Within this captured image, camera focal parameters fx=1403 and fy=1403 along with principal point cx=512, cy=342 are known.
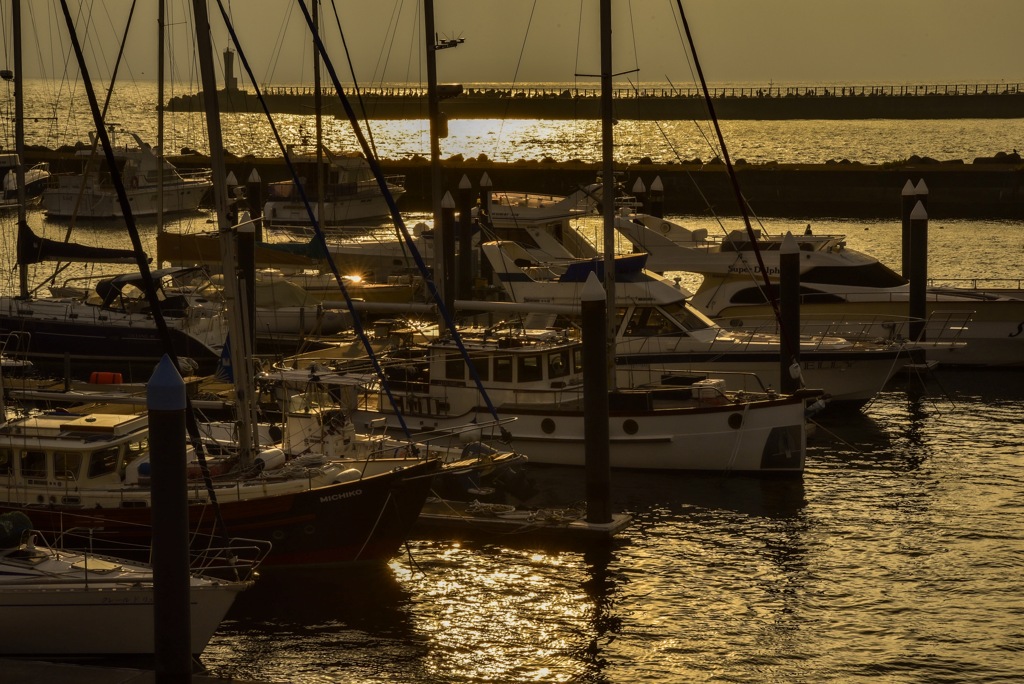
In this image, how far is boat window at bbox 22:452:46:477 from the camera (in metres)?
17.4

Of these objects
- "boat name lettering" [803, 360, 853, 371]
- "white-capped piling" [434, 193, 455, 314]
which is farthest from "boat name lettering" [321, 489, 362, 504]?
"white-capped piling" [434, 193, 455, 314]

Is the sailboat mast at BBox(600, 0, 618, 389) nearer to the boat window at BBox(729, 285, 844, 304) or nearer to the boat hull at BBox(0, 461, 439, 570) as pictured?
the boat hull at BBox(0, 461, 439, 570)

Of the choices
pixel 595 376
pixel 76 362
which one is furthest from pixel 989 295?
pixel 76 362

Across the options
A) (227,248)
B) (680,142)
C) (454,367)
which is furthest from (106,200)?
(680,142)

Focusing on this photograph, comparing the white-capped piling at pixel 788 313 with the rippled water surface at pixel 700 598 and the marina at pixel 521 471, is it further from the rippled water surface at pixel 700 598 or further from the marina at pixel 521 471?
the rippled water surface at pixel 700 598

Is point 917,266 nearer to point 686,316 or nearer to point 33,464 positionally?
point 686,316

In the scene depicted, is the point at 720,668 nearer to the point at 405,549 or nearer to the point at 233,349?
the point at 405,549

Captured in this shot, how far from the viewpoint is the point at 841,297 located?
33969 millimetres

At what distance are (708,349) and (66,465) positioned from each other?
1339 centimetres

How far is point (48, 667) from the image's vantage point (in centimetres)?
1293

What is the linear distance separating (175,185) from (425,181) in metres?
14.7

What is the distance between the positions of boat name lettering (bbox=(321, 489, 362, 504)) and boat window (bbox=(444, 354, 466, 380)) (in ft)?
18.5

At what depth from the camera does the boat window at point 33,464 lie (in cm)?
1741

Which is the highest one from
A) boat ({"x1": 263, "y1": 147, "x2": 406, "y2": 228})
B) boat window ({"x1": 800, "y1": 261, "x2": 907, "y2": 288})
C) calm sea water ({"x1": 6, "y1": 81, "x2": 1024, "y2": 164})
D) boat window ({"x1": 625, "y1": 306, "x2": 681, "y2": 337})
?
calm sea water ({"x1": 6, "y1": 81, "x2": 1024, "y2": 164})
